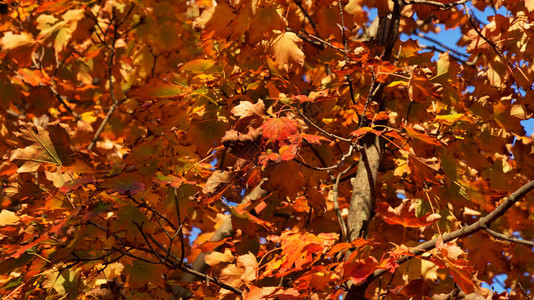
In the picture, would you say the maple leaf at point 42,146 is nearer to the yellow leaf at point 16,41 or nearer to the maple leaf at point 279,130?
the maple leaf at point 279,130

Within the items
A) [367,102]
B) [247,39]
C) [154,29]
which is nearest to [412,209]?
[367,102]

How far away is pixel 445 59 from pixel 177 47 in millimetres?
2355

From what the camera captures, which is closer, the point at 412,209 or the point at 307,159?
the point at 412,209

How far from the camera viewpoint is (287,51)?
2.32 metres

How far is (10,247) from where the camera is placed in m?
2.11

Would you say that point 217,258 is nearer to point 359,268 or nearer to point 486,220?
point 359,268

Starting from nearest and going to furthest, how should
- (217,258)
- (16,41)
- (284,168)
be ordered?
(284,168) → (217,258) → (16,41)

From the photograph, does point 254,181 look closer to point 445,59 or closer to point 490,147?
point 445,59

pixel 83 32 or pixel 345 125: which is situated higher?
pixel 83 32

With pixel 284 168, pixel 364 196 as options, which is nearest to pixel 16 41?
pixel 284 168

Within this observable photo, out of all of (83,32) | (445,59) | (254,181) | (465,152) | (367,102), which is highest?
(83,32)

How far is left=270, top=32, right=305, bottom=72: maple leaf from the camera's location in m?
2.32

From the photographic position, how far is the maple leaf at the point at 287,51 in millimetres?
2324

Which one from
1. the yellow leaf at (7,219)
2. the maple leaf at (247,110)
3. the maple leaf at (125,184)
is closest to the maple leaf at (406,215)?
the maple leaf at (247,110)
